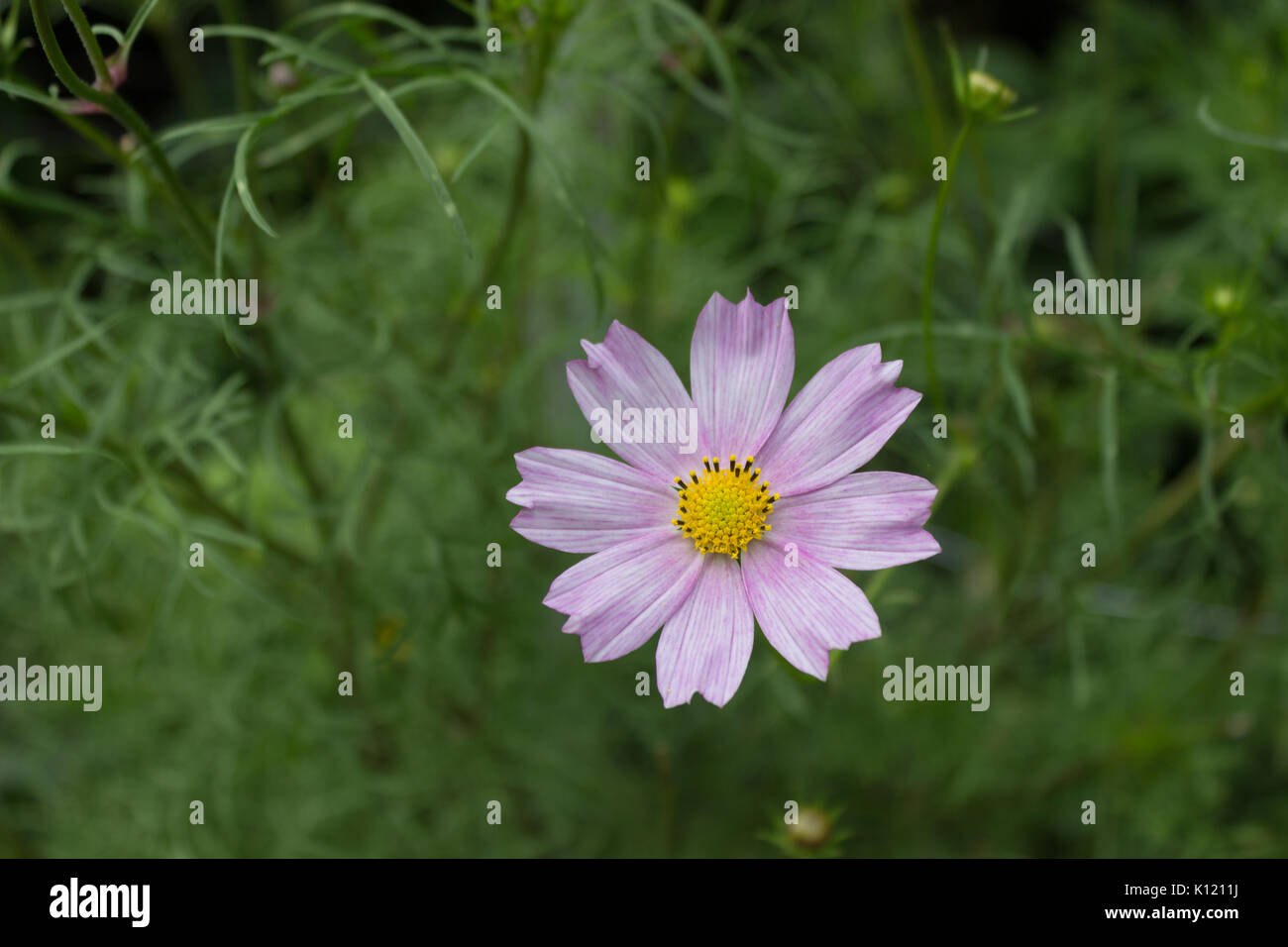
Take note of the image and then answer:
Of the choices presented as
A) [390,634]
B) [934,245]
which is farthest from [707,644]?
[390,634]

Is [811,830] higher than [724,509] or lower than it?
lower

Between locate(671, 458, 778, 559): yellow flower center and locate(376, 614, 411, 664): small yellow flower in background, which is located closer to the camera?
locate(671, 458, 778, 559): yellow flower center

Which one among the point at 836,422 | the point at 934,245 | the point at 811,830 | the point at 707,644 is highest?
the point at 934,245

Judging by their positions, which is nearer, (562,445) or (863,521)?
(863,521)

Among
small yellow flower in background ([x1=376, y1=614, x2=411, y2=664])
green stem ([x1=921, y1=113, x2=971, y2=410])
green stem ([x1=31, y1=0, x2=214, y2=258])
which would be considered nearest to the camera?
green stem ([x1=31, y1=0, x2=214, y2=258])

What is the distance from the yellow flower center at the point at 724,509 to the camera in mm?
686

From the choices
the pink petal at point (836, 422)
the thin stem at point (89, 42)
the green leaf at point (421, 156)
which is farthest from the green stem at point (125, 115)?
the pink petal at point (836, 422)

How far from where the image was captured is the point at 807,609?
631mm

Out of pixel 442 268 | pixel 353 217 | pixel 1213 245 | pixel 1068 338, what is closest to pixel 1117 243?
pixel 1068 338

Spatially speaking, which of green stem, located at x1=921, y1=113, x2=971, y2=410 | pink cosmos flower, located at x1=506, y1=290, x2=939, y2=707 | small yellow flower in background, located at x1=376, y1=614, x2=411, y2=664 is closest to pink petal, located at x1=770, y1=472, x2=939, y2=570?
pink cosmos flower, located at x1=506, y1=290, x2=939, y2=707

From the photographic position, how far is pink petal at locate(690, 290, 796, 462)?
65 cm

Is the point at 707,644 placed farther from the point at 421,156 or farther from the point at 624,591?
the point at 421,156

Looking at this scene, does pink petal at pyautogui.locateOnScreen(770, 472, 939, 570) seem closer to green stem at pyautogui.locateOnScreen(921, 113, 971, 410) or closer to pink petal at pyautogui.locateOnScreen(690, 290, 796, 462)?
pink petal at pyautogui.locateOnScreen(690, 290, 796, 462)

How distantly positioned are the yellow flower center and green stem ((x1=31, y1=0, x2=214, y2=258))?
0.39 metres
